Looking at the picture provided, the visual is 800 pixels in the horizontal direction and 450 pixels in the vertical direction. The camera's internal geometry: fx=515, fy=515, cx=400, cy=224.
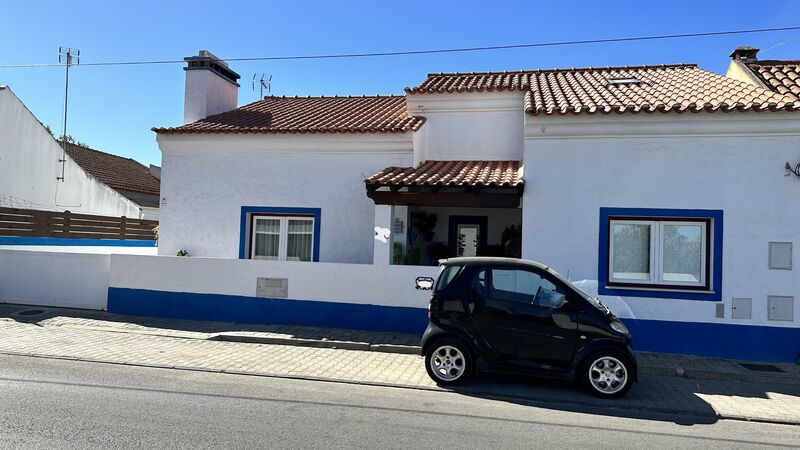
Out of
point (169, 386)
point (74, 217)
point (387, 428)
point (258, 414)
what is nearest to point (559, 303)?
point (387, 428)

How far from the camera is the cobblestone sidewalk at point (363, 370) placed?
6148 mm

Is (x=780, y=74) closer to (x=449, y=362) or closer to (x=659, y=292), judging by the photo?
(x=659, y=292)

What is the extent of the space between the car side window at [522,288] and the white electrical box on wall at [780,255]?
4.36 meters

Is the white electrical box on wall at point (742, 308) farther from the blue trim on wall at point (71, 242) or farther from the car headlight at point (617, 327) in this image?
the blue trim on wall at point (71, 242)

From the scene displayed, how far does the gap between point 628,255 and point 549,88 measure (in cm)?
467

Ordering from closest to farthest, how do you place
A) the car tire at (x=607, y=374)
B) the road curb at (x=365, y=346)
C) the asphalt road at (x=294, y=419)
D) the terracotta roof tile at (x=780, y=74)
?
the asphalt road at (x=294, y=419), the car tire at (x=607, y=374), the road curb at (x=365, y=346), the terracotta roof tile at (x=780, y=74)

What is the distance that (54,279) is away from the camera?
36.7 feet

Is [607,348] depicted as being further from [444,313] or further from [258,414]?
[258,414]

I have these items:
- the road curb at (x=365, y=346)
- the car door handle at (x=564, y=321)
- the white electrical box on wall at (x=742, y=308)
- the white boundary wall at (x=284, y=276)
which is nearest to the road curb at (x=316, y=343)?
the road curb at (x=365, y=346)

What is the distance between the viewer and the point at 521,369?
6.49 m

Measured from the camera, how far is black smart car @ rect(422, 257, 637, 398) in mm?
6312

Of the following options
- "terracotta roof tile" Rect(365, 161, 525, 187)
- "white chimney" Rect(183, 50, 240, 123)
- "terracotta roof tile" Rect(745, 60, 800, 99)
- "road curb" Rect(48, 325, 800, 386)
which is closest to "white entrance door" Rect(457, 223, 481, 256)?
"terracotta roof tile" Rect(365, 161, 525, 187)

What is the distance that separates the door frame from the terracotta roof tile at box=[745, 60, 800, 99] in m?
5.96

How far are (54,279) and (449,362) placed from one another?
932 cm
